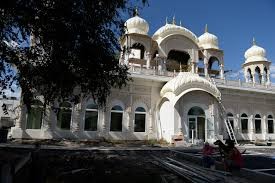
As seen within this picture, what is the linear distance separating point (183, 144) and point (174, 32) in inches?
487

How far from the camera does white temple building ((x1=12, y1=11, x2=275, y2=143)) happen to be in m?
18.7

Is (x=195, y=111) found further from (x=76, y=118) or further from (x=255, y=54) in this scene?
(x=255, y=54)

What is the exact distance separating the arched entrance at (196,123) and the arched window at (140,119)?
375cm

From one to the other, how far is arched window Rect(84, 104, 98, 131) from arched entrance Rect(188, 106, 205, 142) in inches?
292

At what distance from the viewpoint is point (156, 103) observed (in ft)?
69.6

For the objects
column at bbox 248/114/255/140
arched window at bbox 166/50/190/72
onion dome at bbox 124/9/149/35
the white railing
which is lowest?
column at bbox 248/114/255/140

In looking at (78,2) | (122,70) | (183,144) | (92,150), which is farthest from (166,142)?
(78,2)

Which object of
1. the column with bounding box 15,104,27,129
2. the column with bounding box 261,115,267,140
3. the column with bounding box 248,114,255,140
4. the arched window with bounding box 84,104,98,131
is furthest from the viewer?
the column with bounding box 261,115,267,140

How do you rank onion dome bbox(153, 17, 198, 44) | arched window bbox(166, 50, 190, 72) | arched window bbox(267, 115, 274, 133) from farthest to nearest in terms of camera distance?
arched window bbox(166, 50, 190, 72)
arched window bbox(267, 115, 274, 133)
onion dome bbox(153, 17, 198, 44)

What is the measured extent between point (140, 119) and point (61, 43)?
→ 13862mm

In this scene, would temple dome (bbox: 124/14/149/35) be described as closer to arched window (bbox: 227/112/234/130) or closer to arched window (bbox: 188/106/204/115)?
arched window (bbox: 188/106/204/115)

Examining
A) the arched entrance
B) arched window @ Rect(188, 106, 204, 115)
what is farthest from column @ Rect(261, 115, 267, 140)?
arched window @ Rect(188, 106, 204, 115)

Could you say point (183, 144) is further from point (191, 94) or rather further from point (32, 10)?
point (32, 10)

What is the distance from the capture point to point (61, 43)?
7785 millimetres
